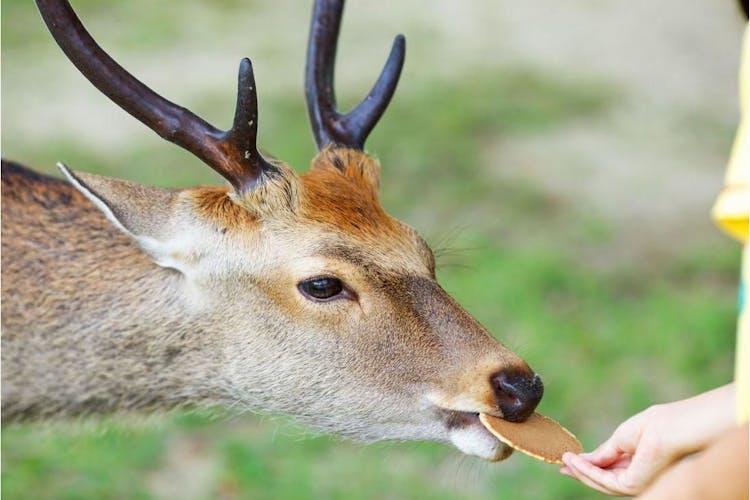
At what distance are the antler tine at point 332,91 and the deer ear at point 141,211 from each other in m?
0.69

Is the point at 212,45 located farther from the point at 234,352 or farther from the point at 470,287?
the point at 234,352

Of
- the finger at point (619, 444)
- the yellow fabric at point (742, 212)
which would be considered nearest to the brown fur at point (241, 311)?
the finger at point (619, 444)

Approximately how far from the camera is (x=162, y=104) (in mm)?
3766

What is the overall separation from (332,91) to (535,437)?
1.60m

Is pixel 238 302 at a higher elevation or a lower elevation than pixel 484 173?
lower

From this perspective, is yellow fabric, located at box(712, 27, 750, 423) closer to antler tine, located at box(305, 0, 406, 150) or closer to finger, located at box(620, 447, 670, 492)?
finger, located at box(620, 447, 670, 492)

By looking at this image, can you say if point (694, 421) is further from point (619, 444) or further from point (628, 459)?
point (628, 459)

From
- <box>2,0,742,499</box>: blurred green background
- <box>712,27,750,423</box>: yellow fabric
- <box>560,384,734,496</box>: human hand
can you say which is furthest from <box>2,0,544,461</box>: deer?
<box>712,27,750,423</box>: yellow fabric

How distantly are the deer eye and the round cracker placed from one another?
2.01 feet

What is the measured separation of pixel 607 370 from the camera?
736 centimetres

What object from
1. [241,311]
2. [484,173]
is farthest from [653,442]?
[484,173]

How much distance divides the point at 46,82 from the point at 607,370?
22.1 feet

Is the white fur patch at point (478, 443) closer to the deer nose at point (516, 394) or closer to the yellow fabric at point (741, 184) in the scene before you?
the deer nose at point (516, 394)

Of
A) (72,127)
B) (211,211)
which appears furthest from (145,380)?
(72,127)
